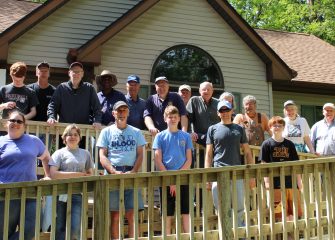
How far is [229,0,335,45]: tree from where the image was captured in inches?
988

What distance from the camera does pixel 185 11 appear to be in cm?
1259

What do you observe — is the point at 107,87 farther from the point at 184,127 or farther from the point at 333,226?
the point at 333,226

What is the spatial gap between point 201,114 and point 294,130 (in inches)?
72.5

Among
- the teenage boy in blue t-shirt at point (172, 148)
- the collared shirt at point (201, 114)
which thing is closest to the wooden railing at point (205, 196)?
the teenage boy in blue t-shirt at point (172, 148)

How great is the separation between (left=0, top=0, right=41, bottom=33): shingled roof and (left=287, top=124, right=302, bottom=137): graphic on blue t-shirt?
833 cm

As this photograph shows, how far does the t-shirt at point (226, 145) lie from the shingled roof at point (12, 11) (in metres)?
8.77

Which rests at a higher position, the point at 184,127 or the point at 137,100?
the point at 137,100

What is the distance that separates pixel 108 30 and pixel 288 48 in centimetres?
840

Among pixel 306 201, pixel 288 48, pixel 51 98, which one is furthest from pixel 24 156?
pixel 288 48

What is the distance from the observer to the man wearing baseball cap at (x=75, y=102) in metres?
6.39

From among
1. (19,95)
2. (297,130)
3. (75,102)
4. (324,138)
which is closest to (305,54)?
(324,138)

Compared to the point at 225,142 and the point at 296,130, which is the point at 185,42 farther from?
the point at 225,142

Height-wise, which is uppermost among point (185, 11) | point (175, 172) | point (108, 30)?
point (185, 11)

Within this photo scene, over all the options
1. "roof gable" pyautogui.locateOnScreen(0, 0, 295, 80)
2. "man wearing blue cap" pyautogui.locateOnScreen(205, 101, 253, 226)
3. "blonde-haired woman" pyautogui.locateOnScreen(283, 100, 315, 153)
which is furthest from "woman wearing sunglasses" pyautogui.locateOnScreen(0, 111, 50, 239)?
"roof gable" pyautogui.locateOnScreen(0, 0, 295, 80)
